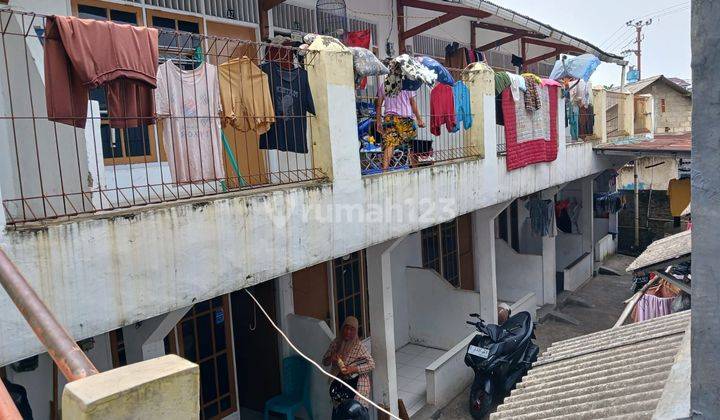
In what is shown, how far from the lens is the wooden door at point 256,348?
771 cm

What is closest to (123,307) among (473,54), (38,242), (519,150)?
(38,242)

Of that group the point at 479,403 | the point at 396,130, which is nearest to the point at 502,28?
the point at 396,130

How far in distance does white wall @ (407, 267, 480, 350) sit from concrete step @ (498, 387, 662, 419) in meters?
6.48

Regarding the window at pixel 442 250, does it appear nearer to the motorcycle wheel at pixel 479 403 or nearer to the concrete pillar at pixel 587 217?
the motorcycle wheel at pixel 479 403

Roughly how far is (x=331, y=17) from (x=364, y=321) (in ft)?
16.6

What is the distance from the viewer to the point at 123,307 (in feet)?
11.9

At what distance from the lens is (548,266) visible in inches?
487

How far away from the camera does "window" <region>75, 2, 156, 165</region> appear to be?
5.44 meters

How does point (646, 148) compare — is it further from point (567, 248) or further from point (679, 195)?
point (567, 248)

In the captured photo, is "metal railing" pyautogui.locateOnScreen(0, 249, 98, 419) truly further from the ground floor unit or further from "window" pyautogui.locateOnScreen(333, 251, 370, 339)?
"window" pyautogui.locateOnScreen(333, 251, 370, 339)

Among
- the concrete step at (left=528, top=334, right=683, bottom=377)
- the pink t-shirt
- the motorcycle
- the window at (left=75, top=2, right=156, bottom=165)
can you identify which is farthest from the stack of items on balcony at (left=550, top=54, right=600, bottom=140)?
the window at (left=75, top=2, right=156, bottom=165)

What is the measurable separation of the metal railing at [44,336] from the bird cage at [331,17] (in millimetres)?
6523

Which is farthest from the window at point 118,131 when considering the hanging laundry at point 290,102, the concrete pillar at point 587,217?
the concrete pillar at point 587,217

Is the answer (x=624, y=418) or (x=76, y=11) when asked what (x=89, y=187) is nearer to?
(x=76, y=11)
